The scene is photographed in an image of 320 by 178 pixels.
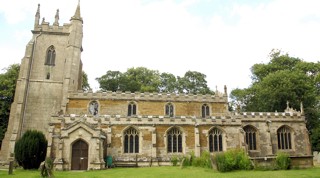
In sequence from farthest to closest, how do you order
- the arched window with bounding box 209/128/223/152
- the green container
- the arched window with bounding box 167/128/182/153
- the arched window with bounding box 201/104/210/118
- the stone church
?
the arched window with bounding box 201/104/210/118 → the arched window with bounding box 209/128/223/152 → the arched window with bounding box 167/128/182/153 → the green container → the stone church

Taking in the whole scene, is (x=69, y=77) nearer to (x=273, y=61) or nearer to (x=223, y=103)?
(x=223, y=103)

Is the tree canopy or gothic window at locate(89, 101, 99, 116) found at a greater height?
the tree canopy

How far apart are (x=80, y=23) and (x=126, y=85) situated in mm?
15550

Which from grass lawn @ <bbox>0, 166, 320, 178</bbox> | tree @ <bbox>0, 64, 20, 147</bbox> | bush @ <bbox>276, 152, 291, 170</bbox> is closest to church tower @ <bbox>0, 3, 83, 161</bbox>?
tree @ <bbox>0, 64, 20, 147</bbox>

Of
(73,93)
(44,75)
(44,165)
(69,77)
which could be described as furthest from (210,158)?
(44,75)

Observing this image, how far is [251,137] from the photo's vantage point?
3038 centimetres

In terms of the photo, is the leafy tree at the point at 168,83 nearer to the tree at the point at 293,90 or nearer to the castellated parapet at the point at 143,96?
the tree at the point at 293,90

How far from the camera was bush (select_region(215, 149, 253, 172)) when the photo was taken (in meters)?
17.1

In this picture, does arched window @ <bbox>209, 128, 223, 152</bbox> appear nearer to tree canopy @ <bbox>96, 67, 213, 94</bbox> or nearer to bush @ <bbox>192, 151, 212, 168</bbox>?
bush @ <bbox>192, 151, 212, 168</bbox>

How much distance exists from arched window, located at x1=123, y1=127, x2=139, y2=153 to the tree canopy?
22.2 metres

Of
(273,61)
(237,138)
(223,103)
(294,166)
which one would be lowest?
(294,166)

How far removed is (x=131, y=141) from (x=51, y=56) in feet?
55.6

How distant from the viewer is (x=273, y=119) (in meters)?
30.8

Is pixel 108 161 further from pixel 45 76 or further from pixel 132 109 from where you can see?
pixel 45 76
